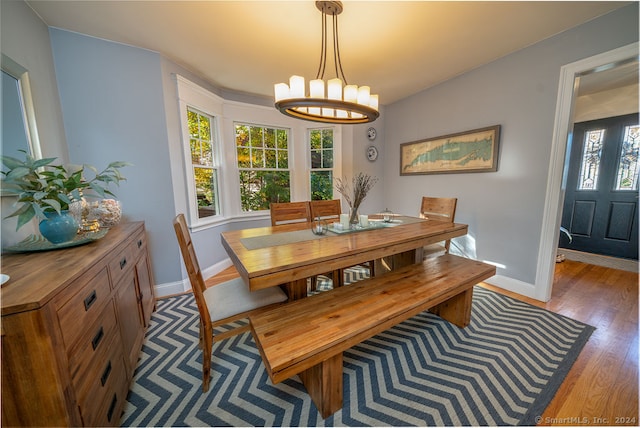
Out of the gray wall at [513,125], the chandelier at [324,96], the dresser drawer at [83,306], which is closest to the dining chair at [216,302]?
the dresser drawer at [83,306]

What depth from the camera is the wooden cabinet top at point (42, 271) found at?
2.27 feet

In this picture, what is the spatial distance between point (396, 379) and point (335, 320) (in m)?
0.63

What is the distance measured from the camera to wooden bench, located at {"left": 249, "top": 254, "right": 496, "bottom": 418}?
1039 millimetres

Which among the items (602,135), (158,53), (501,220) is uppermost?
(158,53)

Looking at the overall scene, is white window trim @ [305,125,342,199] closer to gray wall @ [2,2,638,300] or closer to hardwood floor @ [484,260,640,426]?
gray wall @ [2,2,638,300]

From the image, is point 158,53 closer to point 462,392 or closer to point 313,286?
point 313,286

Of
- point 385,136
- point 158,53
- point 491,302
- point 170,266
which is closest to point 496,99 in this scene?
point 385,136

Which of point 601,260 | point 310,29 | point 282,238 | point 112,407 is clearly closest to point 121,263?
point 112,407

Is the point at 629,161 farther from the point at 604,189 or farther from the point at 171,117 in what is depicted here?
the point at 171,117

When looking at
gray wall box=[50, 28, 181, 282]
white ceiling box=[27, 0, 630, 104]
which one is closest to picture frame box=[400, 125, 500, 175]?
white ceiling box=[27, 0, 630, 104]

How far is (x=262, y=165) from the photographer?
3453 mm

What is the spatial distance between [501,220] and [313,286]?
7.44 ft

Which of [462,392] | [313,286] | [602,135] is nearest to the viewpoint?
[462,392]

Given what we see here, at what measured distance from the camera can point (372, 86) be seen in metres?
3.06
